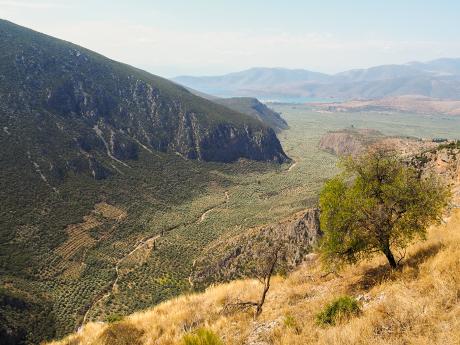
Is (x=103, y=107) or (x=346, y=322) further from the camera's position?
(x=103, y=107)

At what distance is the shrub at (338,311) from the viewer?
41.0 ft

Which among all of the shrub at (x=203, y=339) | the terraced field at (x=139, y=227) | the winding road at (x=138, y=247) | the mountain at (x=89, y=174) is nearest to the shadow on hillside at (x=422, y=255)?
the shrub at (x=203, y=339)

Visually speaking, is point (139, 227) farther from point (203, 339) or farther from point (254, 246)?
point (203, 339)

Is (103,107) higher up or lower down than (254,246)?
higher up

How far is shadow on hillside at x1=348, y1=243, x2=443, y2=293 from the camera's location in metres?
15.8

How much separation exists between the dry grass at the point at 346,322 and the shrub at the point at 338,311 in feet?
1.00

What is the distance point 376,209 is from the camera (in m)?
17.3

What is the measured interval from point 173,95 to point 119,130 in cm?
4309

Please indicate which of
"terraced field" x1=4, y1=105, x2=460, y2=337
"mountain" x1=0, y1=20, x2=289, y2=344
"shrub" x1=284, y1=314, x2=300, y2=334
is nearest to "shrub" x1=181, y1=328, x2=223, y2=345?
"shrub" x1=284, y1=314, x2=300, y2=334

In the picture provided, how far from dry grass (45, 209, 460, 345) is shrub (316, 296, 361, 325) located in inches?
12.0

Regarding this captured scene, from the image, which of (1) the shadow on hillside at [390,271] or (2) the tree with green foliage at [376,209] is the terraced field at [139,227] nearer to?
(2) the tree with green foliage at [376,209]

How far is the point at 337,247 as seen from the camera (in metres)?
18.0

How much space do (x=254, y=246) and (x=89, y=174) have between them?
75.8m

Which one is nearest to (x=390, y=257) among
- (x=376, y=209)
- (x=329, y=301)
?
(x=376, y=209)
